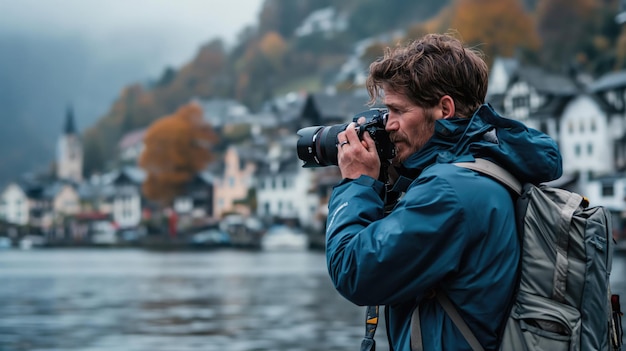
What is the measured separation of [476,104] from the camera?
9.00 feet

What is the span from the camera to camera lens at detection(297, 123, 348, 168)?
9.45 feet

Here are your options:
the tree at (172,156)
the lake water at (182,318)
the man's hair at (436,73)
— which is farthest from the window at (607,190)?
the man's hair at (436,73)

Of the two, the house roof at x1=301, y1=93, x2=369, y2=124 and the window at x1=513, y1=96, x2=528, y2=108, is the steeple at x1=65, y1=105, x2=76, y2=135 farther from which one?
the window at x1=513, y1=96, x2=528, y2=108

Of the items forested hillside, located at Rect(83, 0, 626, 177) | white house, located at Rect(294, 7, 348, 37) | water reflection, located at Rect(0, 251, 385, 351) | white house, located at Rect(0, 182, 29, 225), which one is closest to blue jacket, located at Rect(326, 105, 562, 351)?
water reflection, located at Rect(0, 251, 385, 351)

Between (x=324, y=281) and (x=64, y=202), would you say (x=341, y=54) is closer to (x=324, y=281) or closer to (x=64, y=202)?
(x=64, y=202)

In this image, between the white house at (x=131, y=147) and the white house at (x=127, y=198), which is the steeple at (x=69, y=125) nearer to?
the white house at (x=131, y=147)

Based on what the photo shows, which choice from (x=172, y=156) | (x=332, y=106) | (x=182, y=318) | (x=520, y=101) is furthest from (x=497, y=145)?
(x=172, y=156)

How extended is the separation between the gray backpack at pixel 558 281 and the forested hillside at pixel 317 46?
80.2 metres

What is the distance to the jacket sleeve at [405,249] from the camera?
2.43 metres

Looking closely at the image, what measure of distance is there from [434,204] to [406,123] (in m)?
0.37

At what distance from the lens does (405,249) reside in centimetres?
245

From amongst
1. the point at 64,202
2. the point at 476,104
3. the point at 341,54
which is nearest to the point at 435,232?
the point at 476,104

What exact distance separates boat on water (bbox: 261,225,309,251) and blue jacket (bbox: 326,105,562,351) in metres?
68.7

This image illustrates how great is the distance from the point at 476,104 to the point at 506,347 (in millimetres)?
660
